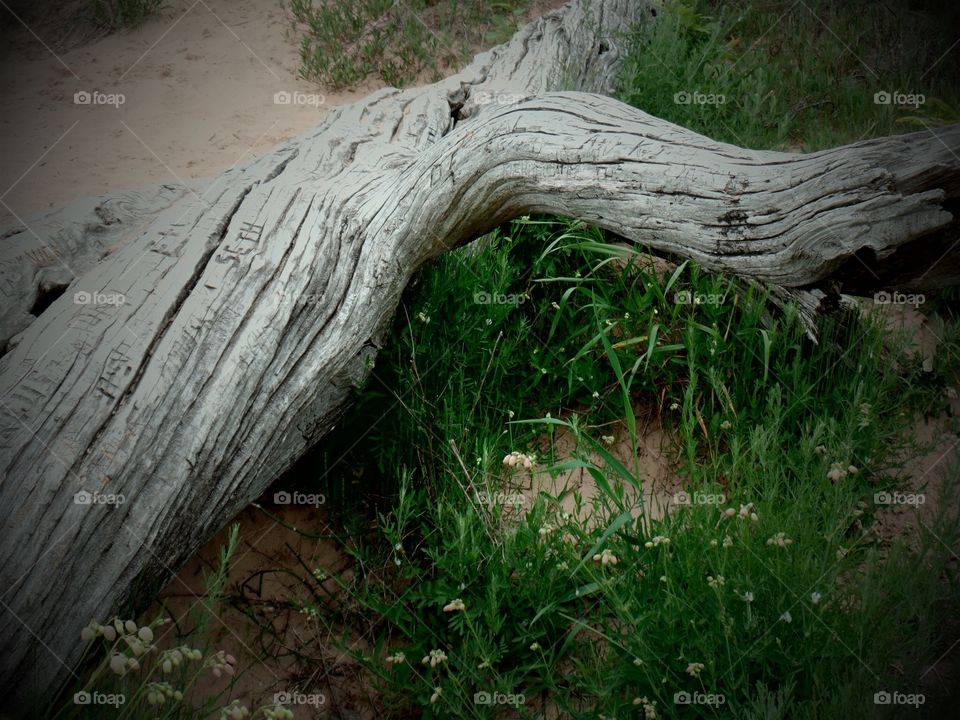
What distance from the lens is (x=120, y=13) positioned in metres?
7.37

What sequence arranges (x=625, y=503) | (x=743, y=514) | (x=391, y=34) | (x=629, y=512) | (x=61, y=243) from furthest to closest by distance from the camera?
(x=391, y=34) < (x=61, y=243) < (x=625, y=503) < (x=629, y=512) < (x=743, y=514)

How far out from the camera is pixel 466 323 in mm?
3656

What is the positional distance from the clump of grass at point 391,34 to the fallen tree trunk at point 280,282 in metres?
2.96

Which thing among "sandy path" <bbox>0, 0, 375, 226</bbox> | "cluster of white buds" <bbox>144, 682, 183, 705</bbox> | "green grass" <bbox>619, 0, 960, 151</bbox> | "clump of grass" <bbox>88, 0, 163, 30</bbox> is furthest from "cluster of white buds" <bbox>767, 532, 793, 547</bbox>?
"clump of grass" <bbox>88, 0, 163, 30</bbox>

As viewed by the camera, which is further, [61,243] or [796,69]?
[796,69]

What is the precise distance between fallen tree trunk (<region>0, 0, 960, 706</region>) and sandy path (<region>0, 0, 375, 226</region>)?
6.77ft

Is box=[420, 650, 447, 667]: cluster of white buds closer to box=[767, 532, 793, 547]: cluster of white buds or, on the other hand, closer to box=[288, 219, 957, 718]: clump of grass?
box=[288, 219, 957, 718]: clump of grass

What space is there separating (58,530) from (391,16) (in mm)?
5793

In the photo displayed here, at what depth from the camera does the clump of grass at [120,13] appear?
7.30 metres

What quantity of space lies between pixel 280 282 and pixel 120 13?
5.72m

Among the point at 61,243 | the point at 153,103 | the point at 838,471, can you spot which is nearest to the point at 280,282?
the point at 61,243

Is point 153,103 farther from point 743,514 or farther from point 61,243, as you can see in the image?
point 743,514

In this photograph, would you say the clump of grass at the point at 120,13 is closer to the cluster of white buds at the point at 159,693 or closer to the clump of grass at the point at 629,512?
the clump of grass at the point at 629,512

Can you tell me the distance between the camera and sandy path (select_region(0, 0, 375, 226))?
5402mm
